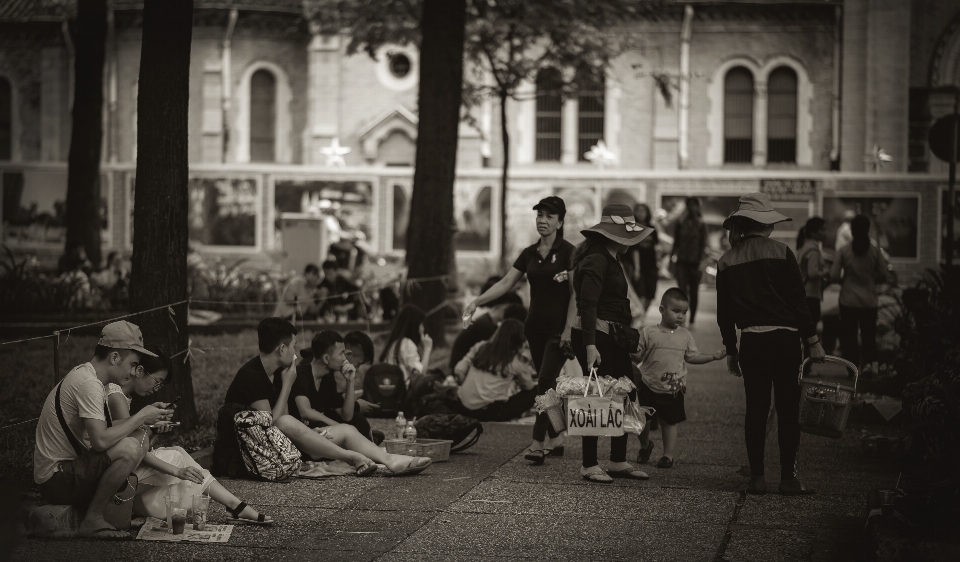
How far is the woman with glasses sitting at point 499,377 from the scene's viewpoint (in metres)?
Answer: 11.3

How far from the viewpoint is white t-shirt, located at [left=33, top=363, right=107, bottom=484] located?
268 inches

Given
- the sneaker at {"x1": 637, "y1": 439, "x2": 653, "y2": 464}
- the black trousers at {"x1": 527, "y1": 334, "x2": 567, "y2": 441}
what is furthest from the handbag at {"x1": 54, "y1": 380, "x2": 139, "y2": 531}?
the sneaker at {"x1": 637, "y1": 439, "x2": 653, "y2": 464}

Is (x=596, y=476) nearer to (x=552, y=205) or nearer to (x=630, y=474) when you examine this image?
(x=630, y=474)

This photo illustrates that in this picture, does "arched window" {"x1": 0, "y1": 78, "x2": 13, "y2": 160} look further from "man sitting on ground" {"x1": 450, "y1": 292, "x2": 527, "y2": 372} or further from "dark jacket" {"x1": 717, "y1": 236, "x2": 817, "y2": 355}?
"dark jacket" {"x1": 717, "y1": 236, "x2": 817, "y2": 355}

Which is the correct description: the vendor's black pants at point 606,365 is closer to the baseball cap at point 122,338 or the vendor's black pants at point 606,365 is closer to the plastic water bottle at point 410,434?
the plastic water bottle at point 410,434

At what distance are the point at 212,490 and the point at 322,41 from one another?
31.6 meters

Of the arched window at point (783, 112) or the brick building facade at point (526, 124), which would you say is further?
the arched window at point (783, 112)

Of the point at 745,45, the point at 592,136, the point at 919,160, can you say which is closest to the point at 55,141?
the point at 592,136

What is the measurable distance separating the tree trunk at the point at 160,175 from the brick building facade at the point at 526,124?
23.8m

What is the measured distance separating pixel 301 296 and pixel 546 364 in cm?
872

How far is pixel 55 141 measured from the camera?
130 feet

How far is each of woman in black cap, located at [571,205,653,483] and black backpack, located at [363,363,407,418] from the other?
10.9 feet

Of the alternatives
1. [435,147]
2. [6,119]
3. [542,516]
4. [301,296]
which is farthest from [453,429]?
[6,119]

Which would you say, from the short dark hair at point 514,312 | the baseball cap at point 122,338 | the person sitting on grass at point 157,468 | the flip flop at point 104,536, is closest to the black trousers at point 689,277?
the short dark hair at point 514,312
